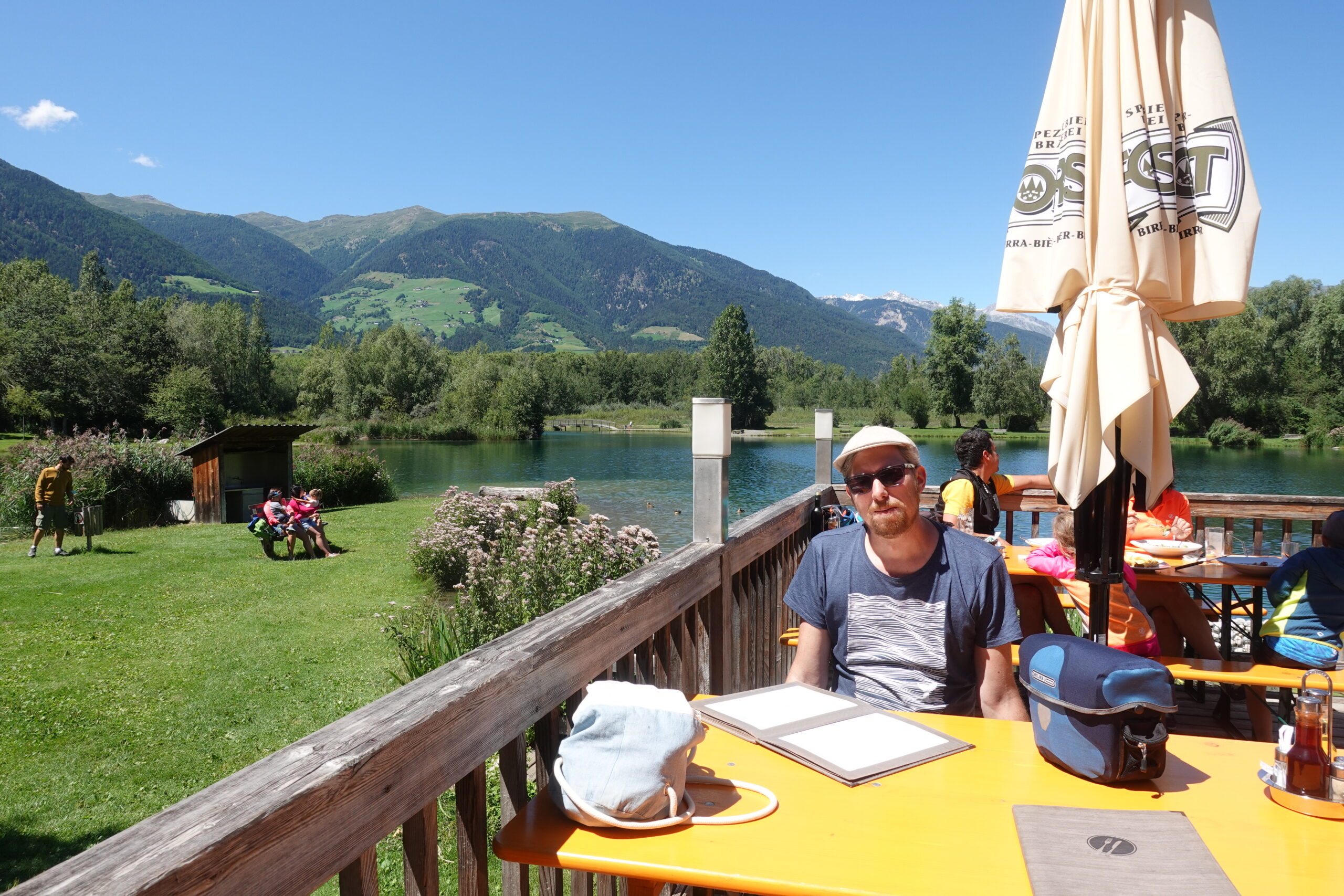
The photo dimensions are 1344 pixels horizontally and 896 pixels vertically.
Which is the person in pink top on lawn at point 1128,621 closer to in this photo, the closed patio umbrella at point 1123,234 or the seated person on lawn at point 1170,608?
the seated person on lawn at point 1170,608

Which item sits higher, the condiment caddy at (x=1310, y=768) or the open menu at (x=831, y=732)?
the condiment caddy at (x=1310, y=768)

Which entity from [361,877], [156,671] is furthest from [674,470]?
[361,877]

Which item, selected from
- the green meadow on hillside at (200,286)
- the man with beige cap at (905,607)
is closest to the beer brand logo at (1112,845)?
the man with beige cap at (905,607)

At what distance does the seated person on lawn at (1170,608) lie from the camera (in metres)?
3.87

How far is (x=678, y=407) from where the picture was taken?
3568 inches

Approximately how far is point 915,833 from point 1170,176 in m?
2.20

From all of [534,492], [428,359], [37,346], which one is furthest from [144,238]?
[534,492]

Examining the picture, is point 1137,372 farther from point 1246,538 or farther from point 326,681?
point 1246,538

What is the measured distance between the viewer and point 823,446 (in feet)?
19.0

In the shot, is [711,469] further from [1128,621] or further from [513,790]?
[1128,621]

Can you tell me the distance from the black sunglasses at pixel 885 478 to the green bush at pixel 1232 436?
140 feet

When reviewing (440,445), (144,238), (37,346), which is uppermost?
(144,238)

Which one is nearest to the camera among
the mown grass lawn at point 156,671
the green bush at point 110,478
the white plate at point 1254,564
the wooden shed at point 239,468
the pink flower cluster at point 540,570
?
the white plate at point 1254,564

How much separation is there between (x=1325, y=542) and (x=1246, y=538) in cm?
1594
